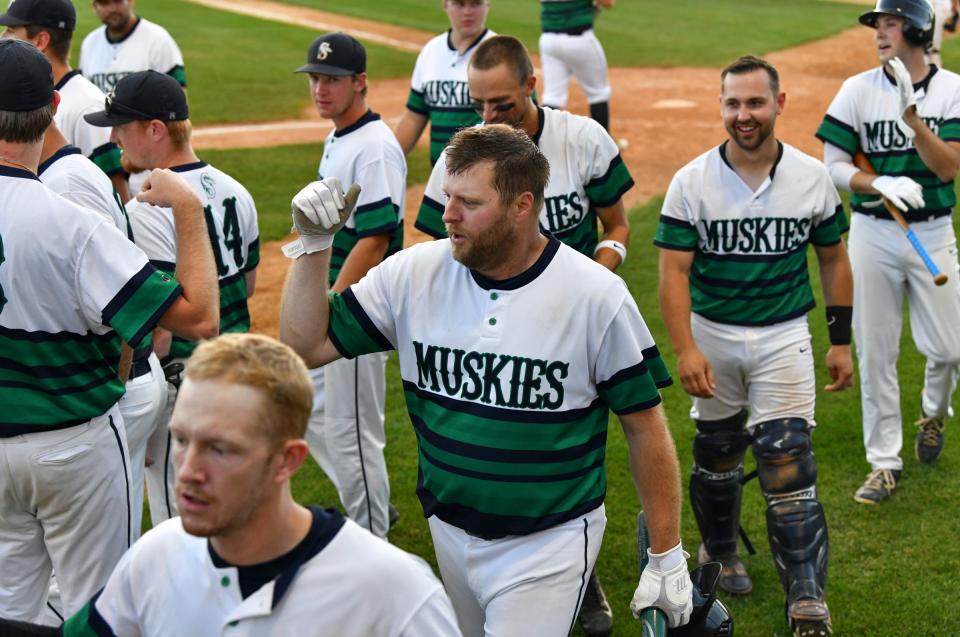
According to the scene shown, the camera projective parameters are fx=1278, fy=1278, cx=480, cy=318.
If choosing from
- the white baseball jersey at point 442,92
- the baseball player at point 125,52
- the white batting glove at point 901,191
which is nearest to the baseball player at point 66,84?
the white baseball jersey at point 442,92

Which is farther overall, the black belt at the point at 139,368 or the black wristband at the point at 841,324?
the black wristband at the point at 841,324

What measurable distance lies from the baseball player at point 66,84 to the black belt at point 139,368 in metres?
1.85

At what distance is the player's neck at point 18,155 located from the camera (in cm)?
418

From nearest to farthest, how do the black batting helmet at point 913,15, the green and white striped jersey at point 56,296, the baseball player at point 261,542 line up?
the baseball player at point 261,542 → the green and white striped jersey at point 56,296 → the black batting helmet at point 913,15

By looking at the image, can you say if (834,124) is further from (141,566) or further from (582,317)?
(141,566)

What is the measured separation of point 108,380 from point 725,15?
27.5m

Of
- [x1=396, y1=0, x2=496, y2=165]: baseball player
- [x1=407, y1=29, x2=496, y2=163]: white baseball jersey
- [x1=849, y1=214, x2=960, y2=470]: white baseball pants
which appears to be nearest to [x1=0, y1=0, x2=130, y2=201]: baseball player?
[x1=396, y1=0, x2=496, y2=165]: baseball player

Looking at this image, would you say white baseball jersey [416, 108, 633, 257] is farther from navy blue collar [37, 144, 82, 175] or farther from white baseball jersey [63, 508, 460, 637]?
white baseball jersey [63, 508, 460, 637]

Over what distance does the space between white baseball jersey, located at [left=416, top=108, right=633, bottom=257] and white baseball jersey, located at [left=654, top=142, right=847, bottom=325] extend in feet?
1.02

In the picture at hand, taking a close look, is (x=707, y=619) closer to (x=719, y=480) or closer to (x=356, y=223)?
(x=719, y=480)

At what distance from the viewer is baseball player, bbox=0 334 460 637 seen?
8.66 feet

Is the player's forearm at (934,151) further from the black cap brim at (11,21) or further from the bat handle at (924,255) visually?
the black cap brim at (11,21)

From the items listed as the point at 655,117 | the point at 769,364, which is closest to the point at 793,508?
the point at 769,364

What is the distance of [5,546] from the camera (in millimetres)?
4352
